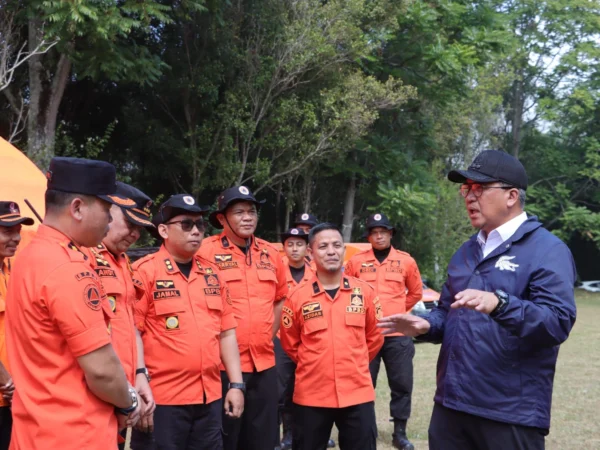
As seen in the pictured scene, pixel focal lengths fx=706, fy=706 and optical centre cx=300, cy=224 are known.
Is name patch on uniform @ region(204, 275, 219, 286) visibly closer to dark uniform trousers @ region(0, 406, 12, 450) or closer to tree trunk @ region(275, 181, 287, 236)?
dark uniform trousers @ region(0, 406, 12, 450)

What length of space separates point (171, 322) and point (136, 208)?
2.63ft

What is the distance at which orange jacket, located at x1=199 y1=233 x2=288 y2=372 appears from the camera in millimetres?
5578

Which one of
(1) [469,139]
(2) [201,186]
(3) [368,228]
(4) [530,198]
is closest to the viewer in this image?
(3) [368,228]

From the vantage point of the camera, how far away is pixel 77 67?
42.1ft

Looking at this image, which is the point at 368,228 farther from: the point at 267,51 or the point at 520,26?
the point at 520,26

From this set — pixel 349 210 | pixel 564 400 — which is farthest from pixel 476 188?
pixel 349 210

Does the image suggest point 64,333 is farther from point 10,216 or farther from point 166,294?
point 10,216

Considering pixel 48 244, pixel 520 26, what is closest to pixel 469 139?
pixel 520 26

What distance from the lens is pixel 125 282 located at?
4.20m

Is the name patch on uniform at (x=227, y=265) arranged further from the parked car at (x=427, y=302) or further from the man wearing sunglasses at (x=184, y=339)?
the parked car at (x=427, y=302)

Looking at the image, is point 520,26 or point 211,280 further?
point 520,26

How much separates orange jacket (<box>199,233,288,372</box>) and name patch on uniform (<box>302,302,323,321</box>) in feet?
1.74

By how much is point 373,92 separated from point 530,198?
1863 centimetres

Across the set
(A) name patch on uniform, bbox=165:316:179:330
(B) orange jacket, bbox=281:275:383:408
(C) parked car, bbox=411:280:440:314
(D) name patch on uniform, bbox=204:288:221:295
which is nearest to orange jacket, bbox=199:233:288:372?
(B) orange jacket, bbox=281:275:383:408
